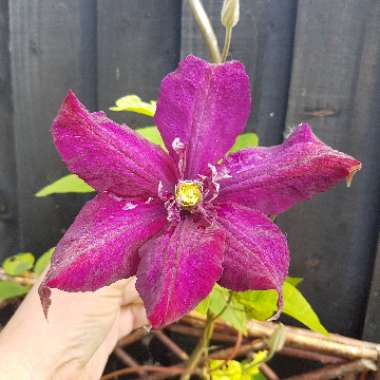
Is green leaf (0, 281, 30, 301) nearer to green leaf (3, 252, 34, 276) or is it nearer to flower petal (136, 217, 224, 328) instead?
green leaf (3, 252, 34, 276)

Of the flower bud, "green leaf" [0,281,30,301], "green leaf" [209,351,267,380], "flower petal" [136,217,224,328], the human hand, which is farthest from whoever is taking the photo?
"green leaf" [0,281,30,301]

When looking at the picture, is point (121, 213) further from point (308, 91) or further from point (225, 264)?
point (308, 91)

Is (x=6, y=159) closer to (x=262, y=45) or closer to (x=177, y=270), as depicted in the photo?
(x=262, y=45)

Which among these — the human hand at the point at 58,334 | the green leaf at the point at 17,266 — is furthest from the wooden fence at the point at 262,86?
the human hand at the point at 58,334

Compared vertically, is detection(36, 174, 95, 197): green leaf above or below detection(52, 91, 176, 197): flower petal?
below

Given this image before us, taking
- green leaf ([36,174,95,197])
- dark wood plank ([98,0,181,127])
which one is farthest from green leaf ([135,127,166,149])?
dark wood plank ([98,0,181,127])

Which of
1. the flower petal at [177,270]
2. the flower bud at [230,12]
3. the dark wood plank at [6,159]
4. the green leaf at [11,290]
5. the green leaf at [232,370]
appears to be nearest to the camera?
the flower petal at [177,270]

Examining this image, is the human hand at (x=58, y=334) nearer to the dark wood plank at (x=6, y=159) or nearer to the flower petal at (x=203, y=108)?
the flower petal at (x=203, y=108)
